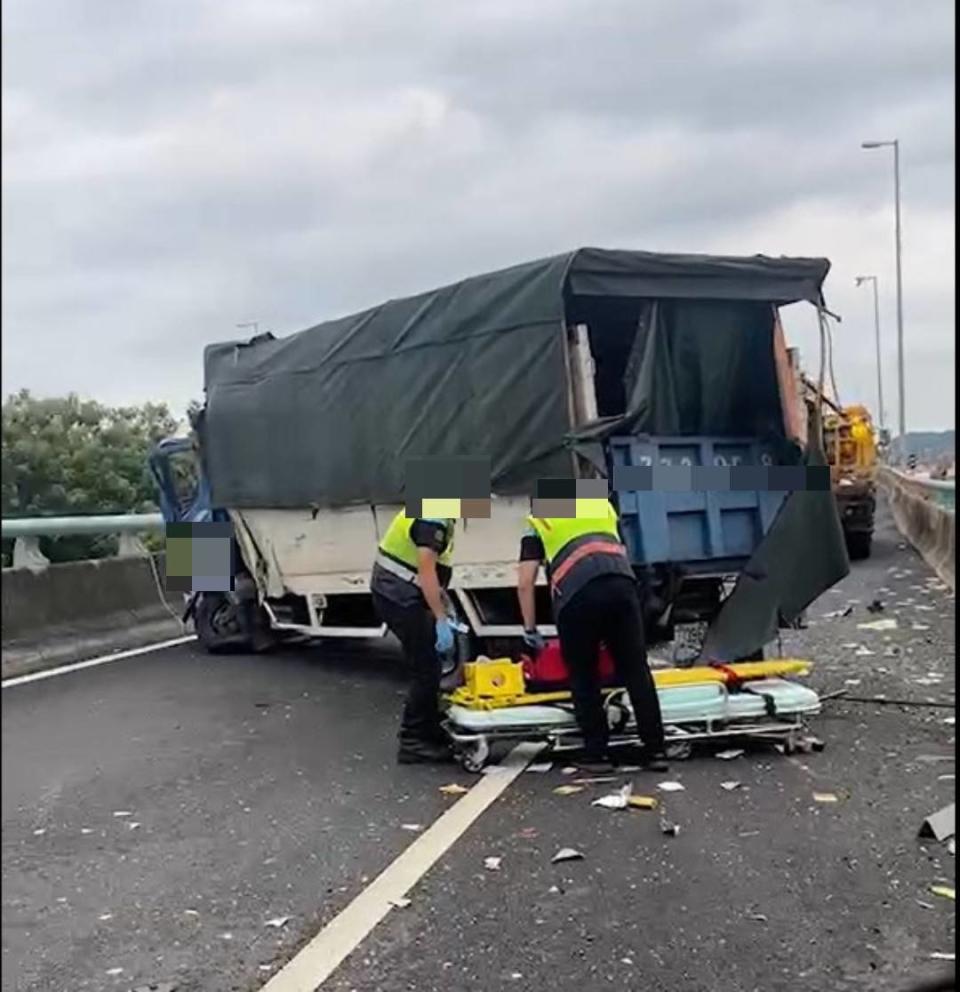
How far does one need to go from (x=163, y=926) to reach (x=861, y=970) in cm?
212

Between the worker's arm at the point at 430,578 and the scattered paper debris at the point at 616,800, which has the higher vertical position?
the worker's arm at the point at 430,578

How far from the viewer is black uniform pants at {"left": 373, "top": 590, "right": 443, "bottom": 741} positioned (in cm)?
652

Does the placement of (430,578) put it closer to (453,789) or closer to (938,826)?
(453,789)

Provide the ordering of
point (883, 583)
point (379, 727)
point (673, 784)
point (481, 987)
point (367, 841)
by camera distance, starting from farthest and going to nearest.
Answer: point (883, 583) → point (379, 727) → point (673, 784) → point (367, 841) → point (481, 987)

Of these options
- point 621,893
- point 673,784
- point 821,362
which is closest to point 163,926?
point 621,893

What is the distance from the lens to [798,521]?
7.77 m

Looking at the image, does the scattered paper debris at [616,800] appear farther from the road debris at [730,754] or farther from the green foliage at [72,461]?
the green foliage at [72,461]

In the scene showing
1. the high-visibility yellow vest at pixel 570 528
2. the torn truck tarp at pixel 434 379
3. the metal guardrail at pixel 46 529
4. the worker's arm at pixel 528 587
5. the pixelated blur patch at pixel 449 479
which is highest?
the torn truck tarp at pixel 434 379

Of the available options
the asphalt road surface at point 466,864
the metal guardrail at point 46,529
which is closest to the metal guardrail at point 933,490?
the asphalt road surface at point 466,864

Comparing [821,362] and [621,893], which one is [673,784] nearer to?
[621,893]

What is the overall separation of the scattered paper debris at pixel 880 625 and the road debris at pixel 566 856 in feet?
21.2

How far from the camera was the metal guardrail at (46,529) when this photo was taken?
136 cm

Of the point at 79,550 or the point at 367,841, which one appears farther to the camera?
the point at 367,841

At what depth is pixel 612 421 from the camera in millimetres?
7363
